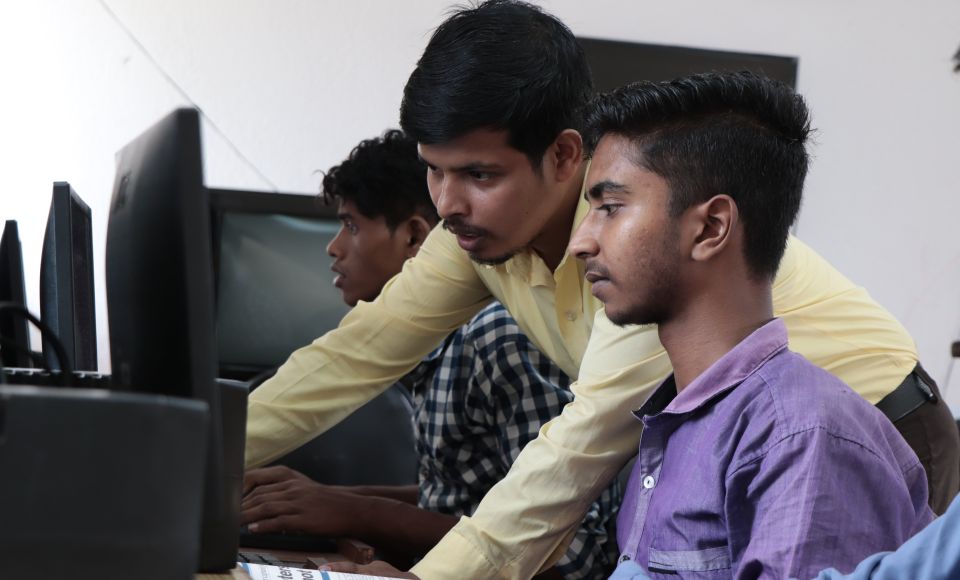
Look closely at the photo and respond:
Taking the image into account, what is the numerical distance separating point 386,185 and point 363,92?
127 centimetres

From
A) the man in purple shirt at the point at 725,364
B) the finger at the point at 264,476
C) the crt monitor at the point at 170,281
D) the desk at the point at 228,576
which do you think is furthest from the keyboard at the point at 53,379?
the finger at the point at 264,476

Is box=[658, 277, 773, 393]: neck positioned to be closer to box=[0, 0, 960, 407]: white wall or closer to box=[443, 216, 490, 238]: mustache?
box=[443, 216, 490, 238]: mustache

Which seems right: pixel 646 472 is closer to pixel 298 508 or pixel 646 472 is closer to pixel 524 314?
pixel 524 314

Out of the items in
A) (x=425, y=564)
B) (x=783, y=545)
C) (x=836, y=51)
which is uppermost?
(x=836, y=51)

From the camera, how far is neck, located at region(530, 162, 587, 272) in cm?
153

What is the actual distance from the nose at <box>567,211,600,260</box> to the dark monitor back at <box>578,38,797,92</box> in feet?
7.56

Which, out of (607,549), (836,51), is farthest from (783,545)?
(836,51)

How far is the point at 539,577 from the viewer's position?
4.93ft

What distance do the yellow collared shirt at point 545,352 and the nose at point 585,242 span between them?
0.12m

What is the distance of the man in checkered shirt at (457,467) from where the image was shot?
1564 mm

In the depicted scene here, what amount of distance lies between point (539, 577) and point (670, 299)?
0.51 meters

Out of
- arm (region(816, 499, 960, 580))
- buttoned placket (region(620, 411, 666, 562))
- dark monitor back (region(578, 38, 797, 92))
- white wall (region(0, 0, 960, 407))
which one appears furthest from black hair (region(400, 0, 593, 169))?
dark monitor back (region(578, 38, 797, 92))

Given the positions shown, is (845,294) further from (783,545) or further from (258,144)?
(258,144)

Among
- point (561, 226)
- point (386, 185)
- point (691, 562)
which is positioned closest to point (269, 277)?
point (386, 185)
